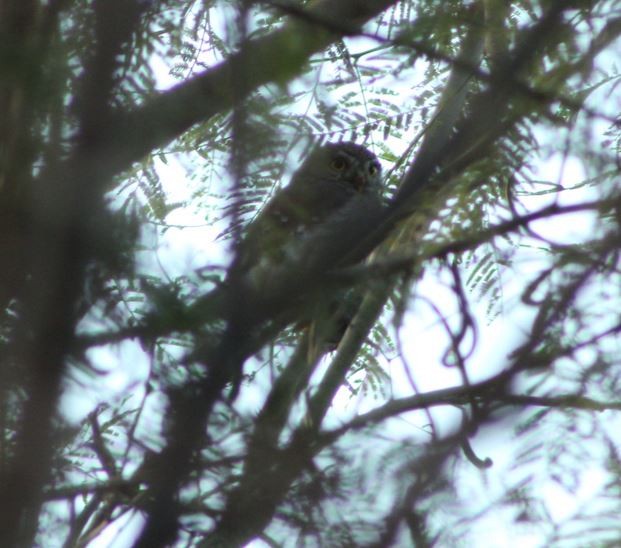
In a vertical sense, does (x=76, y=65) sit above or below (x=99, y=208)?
above

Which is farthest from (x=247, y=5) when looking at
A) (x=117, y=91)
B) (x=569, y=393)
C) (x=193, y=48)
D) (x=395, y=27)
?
(x=193, y=48)

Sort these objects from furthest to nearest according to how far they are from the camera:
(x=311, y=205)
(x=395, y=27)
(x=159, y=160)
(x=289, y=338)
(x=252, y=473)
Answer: (x=159, y=160) → (x=289, y=338) → (x=395, y=27) → (x=311, y=205) → (x=252, y=473)

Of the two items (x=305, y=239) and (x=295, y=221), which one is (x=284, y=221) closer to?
(x=295, y=221)

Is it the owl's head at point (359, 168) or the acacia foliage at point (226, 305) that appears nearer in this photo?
the acacia foliage at point (226, 305)

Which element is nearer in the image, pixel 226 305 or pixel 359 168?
pixel 226 305

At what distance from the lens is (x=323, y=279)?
108 centimetres

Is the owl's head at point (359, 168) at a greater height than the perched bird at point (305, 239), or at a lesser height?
greater

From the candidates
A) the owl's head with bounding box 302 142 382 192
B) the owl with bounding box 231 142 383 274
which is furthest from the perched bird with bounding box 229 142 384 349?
the owl's head with bounding box 302 142 382 192

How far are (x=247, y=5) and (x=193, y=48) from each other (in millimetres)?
1738

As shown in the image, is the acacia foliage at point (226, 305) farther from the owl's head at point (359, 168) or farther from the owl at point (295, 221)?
the owl's head at point (359, 168)

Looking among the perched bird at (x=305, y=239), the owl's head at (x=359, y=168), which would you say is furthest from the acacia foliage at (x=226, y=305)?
the owl's head at (x=359, y=168)

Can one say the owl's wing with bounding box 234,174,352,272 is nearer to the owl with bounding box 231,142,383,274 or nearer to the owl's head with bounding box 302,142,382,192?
the owl with bounding box 231,142,383,274

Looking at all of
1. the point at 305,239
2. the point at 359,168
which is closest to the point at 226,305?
the point at 305,239

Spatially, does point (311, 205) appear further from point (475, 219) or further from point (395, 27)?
point (475, 219)
